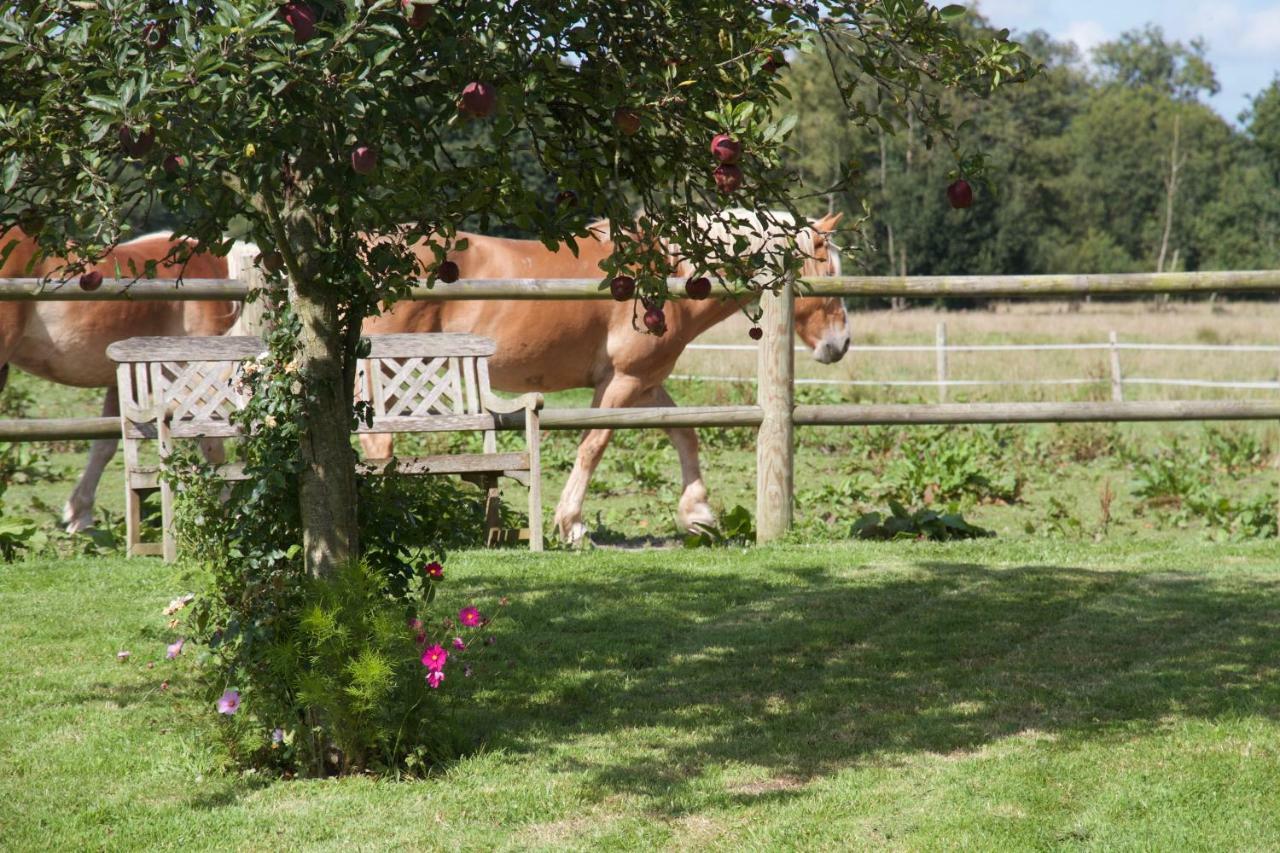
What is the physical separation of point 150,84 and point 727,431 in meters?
9.42

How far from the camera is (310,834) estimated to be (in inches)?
130

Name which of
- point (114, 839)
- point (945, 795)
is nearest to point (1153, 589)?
point (945, 795)

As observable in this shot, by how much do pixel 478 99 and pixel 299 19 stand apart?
0.35 metres

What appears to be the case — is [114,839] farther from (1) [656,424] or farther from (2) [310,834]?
(1) [656,424]

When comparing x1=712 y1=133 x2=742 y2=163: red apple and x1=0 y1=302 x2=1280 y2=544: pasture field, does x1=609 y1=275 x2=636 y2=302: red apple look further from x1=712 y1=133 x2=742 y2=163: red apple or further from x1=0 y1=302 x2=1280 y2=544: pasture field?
x1=0 y1=302 x2=1280 y2=544: pasture field

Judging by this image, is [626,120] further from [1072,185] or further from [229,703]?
[1072,185]

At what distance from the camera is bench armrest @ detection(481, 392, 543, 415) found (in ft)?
22.0

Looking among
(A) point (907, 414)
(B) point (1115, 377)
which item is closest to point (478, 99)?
(A) point (907, 414)

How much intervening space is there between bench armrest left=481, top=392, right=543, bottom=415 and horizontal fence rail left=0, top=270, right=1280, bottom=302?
0.48m

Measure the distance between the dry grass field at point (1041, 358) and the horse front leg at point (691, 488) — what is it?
672 centimetres

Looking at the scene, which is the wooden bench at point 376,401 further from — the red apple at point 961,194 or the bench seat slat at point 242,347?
the red apple at point 961,194

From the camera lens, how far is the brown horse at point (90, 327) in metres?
7.58

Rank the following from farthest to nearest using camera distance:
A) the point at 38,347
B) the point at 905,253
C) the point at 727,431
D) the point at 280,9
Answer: the point at 905,253, the point at 727,431, the point at 38,347, the point at 280,9

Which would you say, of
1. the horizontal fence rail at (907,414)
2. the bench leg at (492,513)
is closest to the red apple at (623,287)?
the horizontal fence rail at (907,414)
